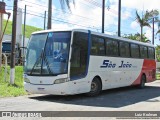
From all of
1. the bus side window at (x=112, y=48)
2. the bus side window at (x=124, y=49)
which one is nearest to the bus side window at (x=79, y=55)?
the bus side window at (x=112, y=48)

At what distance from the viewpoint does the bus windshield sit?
45.0ft

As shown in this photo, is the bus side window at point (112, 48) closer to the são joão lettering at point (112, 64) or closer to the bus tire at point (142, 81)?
the são joão lettering at point (112, 64)

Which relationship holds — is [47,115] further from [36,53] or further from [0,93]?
[0,93]

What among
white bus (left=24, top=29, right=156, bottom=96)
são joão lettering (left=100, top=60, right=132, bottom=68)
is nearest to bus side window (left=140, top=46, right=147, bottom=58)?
são joão lettering (left=100, top=60, right=132, bottom=68)

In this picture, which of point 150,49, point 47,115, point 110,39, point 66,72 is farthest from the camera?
point 150,49

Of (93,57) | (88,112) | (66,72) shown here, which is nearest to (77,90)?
(66,72)

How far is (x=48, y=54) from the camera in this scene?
13969 millimetres

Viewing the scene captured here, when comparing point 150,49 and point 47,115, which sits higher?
point 150,49

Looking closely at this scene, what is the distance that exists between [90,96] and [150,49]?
32.5 ft

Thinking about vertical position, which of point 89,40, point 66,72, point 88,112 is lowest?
point 88,112

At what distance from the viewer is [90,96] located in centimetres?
1559

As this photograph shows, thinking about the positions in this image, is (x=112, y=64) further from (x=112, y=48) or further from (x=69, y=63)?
(x=69, y=63)

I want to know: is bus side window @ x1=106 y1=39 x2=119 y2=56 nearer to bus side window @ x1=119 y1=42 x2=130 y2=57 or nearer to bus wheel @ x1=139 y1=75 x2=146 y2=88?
bus side window @ x1=119 y1=42 x2=130 y2=57

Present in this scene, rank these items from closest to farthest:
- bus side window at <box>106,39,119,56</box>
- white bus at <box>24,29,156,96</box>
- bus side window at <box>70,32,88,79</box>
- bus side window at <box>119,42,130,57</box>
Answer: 1. white bus at <box>24,29,156,96</box>
2. bus side window at <box>70,32,88,79</box>
3. bus side window at <box>106,39,119,56</box>
4. bus side window at <box>119,42,130,57</box>
